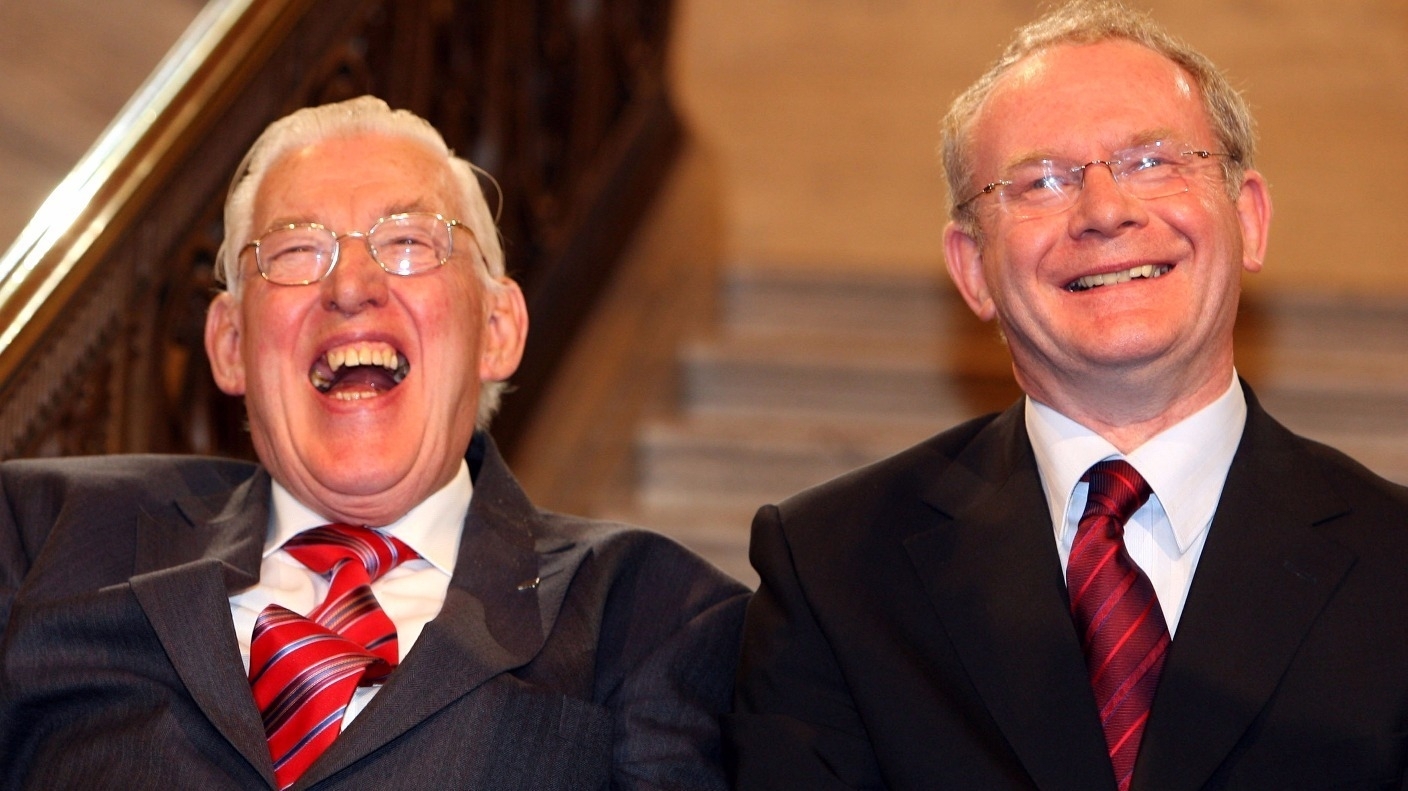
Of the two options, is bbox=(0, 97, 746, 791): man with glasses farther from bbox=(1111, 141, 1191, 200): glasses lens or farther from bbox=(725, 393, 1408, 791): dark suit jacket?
bbox=(1111, 141, 1191, 200): glasses lens

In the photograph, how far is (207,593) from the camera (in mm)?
2068

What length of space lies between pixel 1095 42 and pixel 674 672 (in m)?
1.02

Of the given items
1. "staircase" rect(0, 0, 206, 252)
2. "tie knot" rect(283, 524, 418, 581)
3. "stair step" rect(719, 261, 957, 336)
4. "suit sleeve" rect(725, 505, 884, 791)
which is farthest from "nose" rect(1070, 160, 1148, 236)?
"staircase" rect(0, 0, 206, 252)

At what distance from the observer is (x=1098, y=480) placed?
82.0 inches

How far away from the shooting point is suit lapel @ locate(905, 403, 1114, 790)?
74.6 inches

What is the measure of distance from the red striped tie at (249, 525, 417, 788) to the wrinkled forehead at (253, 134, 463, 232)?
501mm

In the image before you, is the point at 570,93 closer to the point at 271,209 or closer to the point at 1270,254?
the point at 271,209

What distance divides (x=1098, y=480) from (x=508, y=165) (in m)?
2.01

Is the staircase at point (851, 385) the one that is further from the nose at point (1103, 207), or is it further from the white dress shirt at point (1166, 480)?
the nose at point (1103, 207)

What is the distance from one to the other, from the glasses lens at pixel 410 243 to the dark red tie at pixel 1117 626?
971 mm

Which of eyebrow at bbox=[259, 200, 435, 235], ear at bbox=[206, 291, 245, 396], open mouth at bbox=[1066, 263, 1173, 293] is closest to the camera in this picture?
open mouth at bbox=[1066, 263, 1173, 293]

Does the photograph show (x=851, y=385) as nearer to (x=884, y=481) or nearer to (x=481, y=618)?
(x=884, y=481)

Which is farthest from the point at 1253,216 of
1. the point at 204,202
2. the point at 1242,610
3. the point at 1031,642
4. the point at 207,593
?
the point at 204,202

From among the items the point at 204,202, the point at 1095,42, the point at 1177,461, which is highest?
the point at 1095,42
